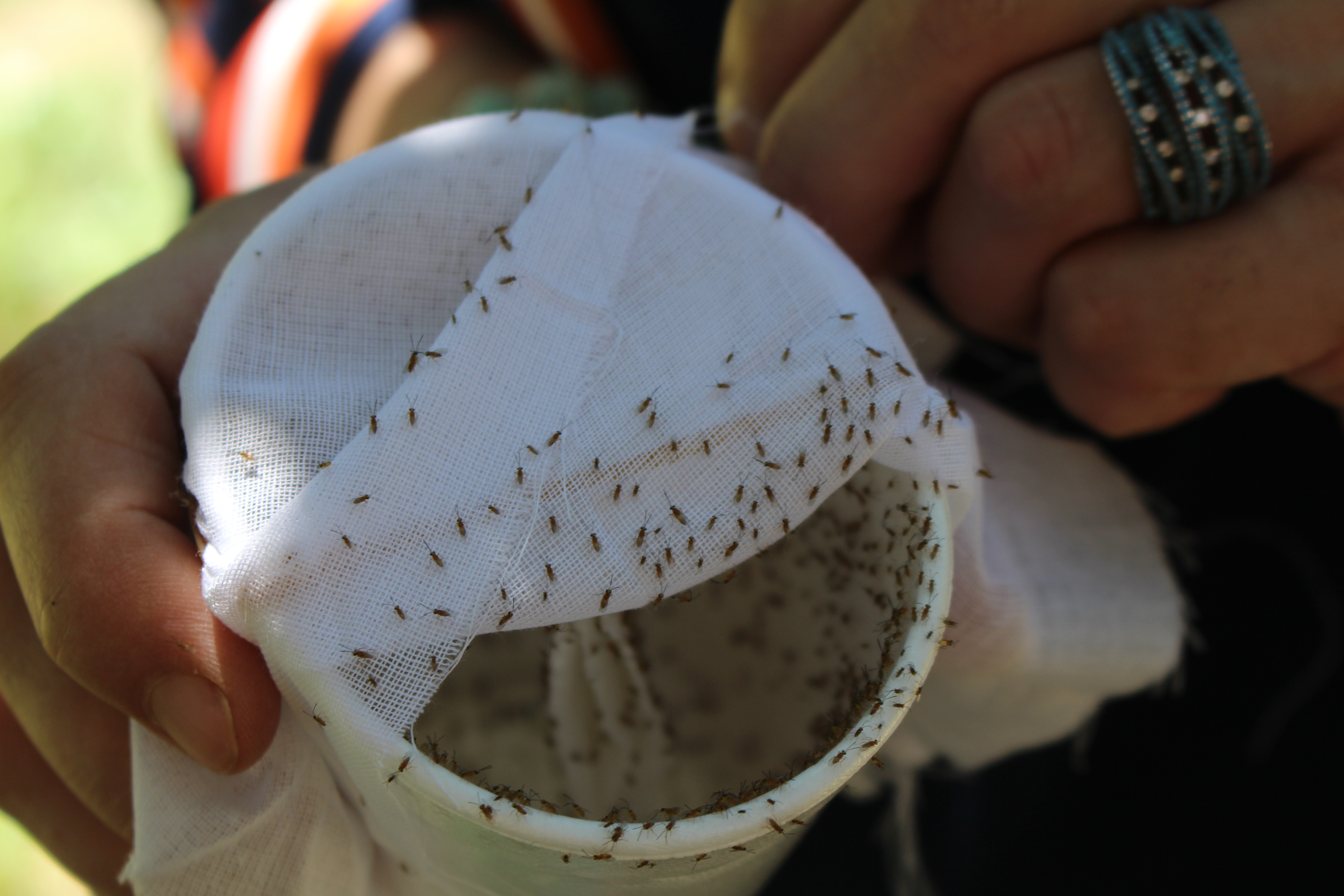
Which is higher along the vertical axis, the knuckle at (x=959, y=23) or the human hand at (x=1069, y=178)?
the knuckle at (x=959, y=23)

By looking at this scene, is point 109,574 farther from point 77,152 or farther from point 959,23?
point 77,152

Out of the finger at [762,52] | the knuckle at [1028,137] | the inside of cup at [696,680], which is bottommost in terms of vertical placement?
the inside of cup at [696,680]

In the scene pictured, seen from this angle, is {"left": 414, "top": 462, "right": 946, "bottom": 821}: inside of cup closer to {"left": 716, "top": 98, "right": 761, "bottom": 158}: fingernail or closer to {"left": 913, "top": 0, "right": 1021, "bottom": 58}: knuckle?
{"left": 913, "top": 0, "right": 1021, "bottom": 58}: knuckle

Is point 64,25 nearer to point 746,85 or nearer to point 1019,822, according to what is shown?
point 746,85

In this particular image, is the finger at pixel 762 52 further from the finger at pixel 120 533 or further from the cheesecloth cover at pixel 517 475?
the finger at pixel 120 533

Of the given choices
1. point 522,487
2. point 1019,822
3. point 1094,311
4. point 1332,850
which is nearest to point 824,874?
point 1019,822

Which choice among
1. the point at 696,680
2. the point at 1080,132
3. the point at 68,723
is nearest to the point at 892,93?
the point at 1080,132

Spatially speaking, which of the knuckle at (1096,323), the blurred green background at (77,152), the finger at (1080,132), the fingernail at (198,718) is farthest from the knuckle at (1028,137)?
the blurred green background at (77,152)

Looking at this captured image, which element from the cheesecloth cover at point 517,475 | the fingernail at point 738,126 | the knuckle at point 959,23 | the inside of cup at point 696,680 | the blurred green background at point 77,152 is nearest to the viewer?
the cheesecloth cover at point 517,475

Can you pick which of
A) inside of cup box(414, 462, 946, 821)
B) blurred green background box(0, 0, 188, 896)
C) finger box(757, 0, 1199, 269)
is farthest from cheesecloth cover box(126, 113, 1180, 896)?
blurred green background box(0, 0, 188, 896)
